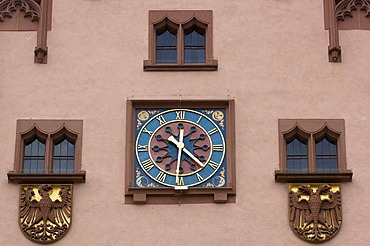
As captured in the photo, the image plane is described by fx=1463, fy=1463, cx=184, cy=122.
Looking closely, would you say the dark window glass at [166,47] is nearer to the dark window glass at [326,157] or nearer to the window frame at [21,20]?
the window frame at [21,20]

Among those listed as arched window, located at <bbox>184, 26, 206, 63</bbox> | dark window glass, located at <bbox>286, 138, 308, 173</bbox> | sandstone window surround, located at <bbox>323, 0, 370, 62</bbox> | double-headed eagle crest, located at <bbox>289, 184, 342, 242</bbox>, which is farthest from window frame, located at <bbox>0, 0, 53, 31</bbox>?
double-headed eagle crest, located at <bbox>289, 184, 342, 242</bbox>

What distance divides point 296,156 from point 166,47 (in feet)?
13.2

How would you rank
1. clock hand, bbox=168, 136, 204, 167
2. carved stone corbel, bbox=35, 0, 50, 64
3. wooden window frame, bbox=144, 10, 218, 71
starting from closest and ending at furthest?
clock hand, bbox=168, 136, 204, 167, wooden window frame, bbox=144, 10, 218, 71, carved stone corbel, bbox=35, 0, 50, 64

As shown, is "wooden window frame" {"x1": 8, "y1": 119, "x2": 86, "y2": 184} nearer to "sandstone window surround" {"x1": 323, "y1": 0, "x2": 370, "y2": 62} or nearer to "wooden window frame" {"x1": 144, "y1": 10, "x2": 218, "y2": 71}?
"wooden window frame" {"x1": 144, "y1": 10, "x2": 218, "y2": 71}

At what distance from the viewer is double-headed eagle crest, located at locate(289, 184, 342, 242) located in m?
31.6

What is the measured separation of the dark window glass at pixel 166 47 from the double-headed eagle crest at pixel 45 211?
3.87 m

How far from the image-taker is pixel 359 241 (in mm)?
31562

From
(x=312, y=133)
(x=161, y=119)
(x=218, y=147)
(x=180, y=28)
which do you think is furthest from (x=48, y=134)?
(x=312, y=133)

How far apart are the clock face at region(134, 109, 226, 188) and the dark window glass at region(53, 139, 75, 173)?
1463 millimetres

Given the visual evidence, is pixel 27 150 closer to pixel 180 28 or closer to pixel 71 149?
pixel 71 149

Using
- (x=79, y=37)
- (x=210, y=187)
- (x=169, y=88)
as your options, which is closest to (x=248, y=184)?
(x=210, y=187)

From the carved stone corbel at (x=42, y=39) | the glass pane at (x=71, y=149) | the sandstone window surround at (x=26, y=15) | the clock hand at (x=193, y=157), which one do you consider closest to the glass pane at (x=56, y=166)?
the glass pane at (x=71, y=149)

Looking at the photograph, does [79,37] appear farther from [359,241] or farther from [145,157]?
[359,241]

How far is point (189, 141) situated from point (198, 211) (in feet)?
5.68
